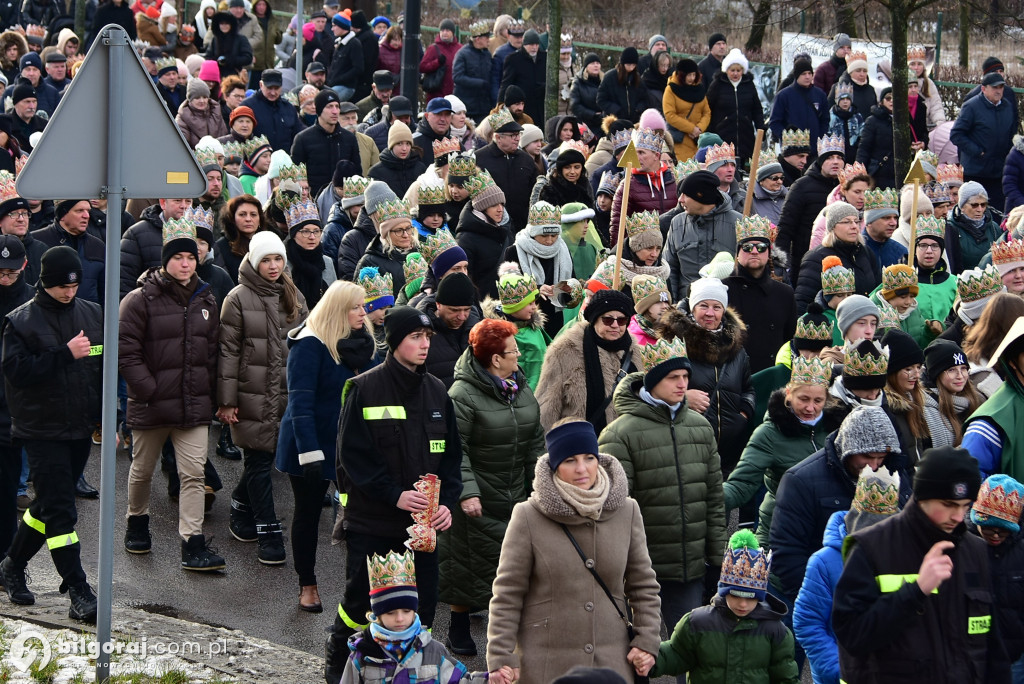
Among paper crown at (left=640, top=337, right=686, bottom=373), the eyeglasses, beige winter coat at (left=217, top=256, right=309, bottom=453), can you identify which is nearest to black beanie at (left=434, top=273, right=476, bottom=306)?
the eyeglasses

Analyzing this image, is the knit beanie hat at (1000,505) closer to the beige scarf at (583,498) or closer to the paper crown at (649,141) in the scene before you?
the beige scarf at (583,498)

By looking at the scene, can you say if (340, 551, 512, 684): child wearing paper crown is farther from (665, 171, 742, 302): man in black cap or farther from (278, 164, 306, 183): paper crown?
(278, 164, 306, 183): paper crown

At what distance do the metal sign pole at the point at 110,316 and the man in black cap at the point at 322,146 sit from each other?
9802 millimetres

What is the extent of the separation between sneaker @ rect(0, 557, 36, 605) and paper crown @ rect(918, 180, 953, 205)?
27.7ft

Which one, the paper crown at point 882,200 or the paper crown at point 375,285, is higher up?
the paper crown at point 882,200

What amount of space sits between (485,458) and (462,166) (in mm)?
5260

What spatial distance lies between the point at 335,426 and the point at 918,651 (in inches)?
168

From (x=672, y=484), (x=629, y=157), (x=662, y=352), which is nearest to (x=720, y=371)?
(x=662, y=352)

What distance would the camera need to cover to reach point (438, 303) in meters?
9.20

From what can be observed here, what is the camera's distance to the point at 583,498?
628 cm

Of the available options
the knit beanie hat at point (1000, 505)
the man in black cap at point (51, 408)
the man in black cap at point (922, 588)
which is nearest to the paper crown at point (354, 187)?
the man in black cap at point (51, 408)

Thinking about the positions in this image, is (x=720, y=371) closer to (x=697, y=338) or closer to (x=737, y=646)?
Answer: (x=697, y=338)

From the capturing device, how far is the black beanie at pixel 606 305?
28.5ft

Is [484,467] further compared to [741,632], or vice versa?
[484,467]
